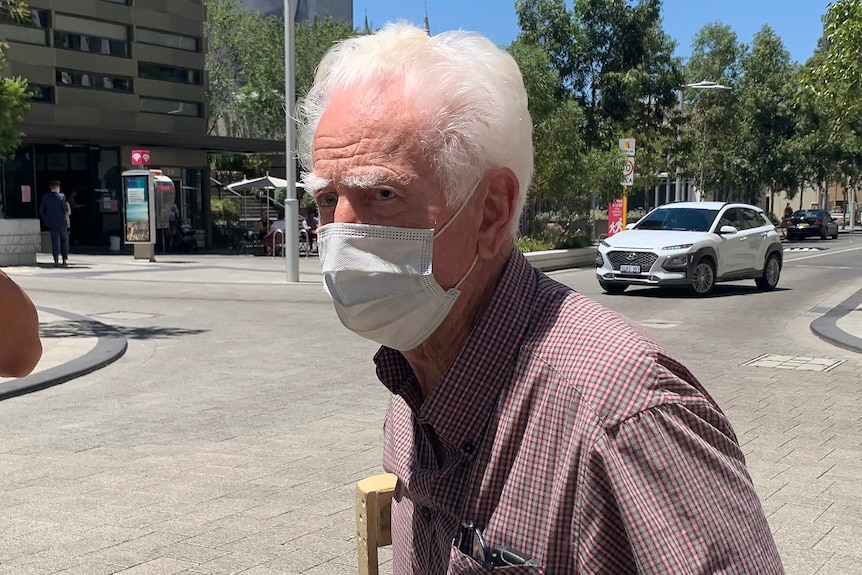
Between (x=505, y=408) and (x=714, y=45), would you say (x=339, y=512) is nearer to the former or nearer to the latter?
(x=505, y=408)

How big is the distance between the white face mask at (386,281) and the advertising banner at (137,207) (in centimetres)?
2343

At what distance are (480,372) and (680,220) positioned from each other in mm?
16477

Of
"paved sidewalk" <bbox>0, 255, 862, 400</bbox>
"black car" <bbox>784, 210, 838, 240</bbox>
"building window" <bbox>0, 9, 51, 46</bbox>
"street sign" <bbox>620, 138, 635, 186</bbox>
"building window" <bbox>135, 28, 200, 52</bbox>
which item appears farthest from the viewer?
"black car" <bbox>784, 210, 838, 240</bbox>

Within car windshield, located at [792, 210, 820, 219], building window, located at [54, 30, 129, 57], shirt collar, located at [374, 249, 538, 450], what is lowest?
car windshield, located at [792, 210, 820, 219]

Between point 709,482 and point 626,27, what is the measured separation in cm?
3356

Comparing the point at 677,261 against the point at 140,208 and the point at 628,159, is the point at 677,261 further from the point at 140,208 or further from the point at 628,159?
the point at 140,208

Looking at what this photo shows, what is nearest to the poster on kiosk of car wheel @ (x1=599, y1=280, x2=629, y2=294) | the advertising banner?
the advertising banner

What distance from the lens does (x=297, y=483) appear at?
5.12 metres

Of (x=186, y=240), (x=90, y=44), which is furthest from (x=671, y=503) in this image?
(x=90, y=44)

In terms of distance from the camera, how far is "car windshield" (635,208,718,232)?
1691 cm

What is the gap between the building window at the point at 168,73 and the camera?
105ft

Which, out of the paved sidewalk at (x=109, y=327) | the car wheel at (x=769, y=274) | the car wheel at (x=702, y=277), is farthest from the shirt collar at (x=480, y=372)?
the car wheel at (x=769, y=274)

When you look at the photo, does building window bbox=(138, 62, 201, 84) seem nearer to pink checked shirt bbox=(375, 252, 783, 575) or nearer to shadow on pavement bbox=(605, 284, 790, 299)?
shadow on pavement bbox=(605, 284, 790, 299)

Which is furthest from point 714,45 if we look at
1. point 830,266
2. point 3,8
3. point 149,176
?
point 3,8
